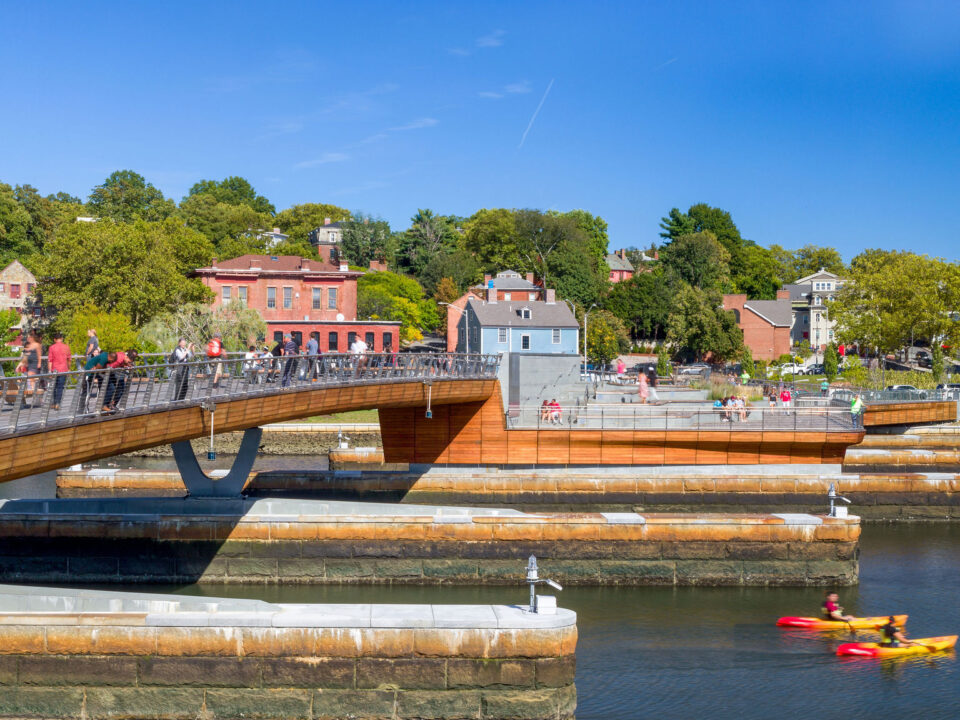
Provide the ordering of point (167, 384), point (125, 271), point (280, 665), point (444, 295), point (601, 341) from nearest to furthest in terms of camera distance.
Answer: point (280, 665) → point (167, 384) → point (125, 271) → point (601, 341) → point (444, 295)

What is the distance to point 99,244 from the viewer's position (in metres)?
69.9

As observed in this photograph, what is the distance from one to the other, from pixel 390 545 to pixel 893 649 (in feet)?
43.4

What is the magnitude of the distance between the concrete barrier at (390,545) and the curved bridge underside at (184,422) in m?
3.32

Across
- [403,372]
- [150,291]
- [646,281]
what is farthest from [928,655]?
[646,281]

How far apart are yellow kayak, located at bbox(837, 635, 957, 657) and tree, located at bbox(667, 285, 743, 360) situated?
68.6 meters

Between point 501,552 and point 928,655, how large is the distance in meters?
11.2

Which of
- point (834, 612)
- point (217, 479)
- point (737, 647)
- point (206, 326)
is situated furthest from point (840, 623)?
point (206, 326)

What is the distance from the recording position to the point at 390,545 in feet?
92.3

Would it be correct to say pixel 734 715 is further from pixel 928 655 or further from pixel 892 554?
pixel 892 554

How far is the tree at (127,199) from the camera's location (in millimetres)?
114812

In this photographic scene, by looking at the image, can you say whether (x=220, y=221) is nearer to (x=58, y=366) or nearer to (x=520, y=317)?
(x=520, y=317)

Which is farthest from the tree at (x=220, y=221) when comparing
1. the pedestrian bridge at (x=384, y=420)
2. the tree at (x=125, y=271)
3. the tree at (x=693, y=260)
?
the pedestrian bridge at (x=384, y=420)

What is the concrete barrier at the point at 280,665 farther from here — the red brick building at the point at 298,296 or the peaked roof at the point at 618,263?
the peaked roof at the point at 618,263

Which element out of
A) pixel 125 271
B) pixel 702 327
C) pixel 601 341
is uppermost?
pixel 125 271
